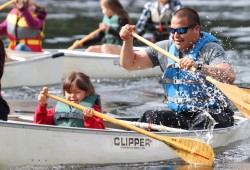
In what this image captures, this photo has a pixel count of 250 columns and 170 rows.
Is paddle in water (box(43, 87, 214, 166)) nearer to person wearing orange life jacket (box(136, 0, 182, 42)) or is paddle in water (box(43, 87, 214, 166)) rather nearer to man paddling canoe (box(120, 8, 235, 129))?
man paddling canoe (box(120, 8, 235, 129))

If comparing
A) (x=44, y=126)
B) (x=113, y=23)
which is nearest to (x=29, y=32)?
(x=113, y=23)

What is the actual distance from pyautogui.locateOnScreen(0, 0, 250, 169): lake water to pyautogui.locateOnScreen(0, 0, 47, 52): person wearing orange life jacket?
0.86m

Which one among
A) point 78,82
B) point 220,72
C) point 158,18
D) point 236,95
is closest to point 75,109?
point 78,82

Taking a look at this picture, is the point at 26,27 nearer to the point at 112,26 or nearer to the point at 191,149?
the point at 112,26

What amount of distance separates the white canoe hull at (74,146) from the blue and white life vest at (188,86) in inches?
13.0

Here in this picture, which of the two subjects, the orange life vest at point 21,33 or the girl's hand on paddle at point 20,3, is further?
the orange life vest at point 21,33

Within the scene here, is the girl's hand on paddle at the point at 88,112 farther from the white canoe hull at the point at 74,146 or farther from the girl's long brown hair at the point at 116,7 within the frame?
the girl's long brown hair at the point at 116,7

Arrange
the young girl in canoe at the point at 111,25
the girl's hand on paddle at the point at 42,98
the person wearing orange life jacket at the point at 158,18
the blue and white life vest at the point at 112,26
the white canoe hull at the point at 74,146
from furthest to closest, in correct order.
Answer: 1. the person wearing orange life jacket at the point at 158,18
2. the blue and white life vest at the point at 112,26
3. the young girl in canoe at the point at 111,25
4. the girl's hand on paddle at the point at 42,98
5. the white canoe hull at the point at 74,146

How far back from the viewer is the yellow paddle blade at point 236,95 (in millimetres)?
8195

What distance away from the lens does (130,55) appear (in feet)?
28.1

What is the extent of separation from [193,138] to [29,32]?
5561 mm

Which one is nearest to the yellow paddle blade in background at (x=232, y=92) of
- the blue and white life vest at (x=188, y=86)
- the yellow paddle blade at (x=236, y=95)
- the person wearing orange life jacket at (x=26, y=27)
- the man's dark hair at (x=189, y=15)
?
the yellow paddle blade at (x=236, y=95)

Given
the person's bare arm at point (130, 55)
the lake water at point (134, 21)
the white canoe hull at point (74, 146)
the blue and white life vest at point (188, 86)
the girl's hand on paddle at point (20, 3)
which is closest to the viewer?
the white canoe hull at point (74, 146)

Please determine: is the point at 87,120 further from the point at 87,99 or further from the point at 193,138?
the point at 193,138
